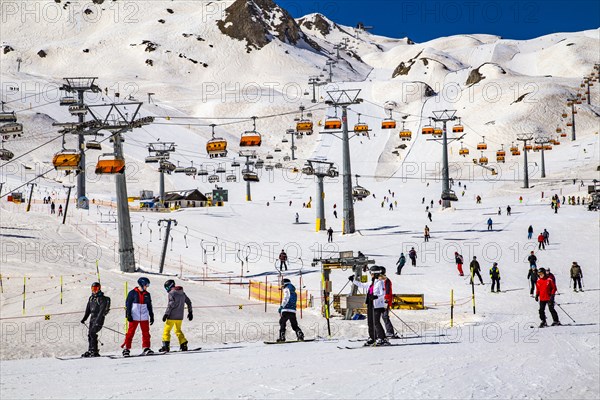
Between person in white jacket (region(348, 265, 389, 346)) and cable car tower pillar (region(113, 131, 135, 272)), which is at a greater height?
cable car tower pillar (region(113, 131, 135, 272))

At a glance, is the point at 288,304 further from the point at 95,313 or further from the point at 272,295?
the point at 272,295

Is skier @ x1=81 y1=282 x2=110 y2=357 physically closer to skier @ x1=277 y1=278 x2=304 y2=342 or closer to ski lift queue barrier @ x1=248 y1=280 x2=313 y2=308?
skier @ x1=277 y1=278 x2=304 y2=342

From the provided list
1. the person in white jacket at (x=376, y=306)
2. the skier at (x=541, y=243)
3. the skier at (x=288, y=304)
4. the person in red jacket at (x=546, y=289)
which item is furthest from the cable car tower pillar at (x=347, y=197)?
the person in white jacket at (x=376, y=306)

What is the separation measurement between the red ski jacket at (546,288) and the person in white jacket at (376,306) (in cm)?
434

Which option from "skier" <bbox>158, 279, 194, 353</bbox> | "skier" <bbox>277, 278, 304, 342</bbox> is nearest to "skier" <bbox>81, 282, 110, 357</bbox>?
"skier" <bbox>158, 279, 194, 353</bbox>

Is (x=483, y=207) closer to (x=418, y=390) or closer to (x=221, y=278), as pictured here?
(x=221, y=278)

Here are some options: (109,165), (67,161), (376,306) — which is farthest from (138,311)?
(67,161)

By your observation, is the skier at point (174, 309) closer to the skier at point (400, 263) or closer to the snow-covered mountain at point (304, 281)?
the snow-covered mountain at point (304, 281)

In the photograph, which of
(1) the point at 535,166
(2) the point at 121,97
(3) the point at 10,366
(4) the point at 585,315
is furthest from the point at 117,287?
(2) the point at 121,97

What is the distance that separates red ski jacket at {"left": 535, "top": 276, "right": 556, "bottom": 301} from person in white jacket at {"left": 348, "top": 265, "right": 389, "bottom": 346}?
4341mm

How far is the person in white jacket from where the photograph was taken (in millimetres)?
10367

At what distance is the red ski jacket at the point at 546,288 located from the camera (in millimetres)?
13164

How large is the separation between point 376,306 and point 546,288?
14.9 ft

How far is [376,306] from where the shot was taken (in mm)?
10422
